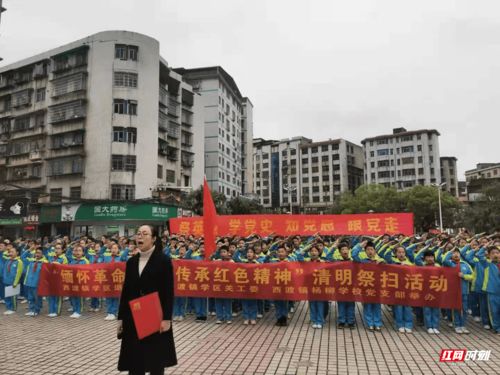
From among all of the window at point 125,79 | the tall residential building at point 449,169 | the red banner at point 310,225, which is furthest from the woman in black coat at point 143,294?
the tall residential building at point 449,169

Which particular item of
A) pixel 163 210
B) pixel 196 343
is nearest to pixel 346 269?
pixel 196 343

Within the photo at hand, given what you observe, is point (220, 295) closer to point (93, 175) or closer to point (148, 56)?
point (93, 175)

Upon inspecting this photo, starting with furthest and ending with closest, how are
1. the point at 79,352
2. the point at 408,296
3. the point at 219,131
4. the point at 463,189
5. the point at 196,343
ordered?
the point at 463,189 → the point at 219,131 → the point at 408,296 → the point at 196,343 → the point at 79,352

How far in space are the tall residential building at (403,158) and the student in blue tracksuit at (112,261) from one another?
246ft

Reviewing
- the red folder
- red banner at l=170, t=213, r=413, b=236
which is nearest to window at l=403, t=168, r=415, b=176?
red banner at l=170, t=213, r=413, b=236

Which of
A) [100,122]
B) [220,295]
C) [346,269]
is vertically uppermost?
[100,122]

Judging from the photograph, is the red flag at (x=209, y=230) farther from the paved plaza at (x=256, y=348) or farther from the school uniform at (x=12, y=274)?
the school uniform at (x=12, y=274)

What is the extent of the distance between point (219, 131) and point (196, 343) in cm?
5103

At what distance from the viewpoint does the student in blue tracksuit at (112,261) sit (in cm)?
944

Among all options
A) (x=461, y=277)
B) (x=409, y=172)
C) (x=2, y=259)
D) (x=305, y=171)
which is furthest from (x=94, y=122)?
(x=409, y=172)

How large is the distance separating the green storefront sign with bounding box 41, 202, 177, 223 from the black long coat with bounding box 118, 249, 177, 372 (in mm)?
30004

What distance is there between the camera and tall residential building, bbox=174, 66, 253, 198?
183ft

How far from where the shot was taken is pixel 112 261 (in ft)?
33.1

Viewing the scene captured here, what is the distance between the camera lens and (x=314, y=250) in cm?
888
